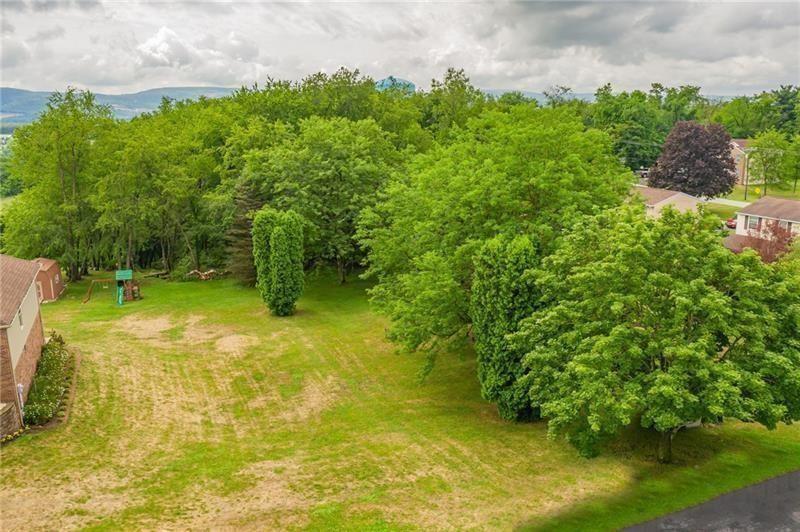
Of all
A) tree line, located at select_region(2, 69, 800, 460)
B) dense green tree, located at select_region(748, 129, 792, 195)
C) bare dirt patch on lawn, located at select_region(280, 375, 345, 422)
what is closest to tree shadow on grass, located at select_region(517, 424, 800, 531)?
tree line, located at select_region(2, 69, 800, 460)

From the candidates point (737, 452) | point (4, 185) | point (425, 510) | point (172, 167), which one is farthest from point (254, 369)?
point (4, 185)

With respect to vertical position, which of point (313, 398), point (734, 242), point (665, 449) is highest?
point (734, 242)

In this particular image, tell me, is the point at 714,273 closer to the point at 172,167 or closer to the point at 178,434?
the point at 178,434

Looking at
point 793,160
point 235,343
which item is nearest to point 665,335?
point 235,343

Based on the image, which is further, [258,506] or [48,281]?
[48,281]

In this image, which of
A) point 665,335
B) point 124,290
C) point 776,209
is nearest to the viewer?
point 665,335

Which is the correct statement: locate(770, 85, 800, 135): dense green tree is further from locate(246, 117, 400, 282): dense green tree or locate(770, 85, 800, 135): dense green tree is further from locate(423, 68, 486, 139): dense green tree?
locate(246, 117, 400, 282): dense green tree

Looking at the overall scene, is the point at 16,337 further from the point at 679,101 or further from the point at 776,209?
the point at 679,101
